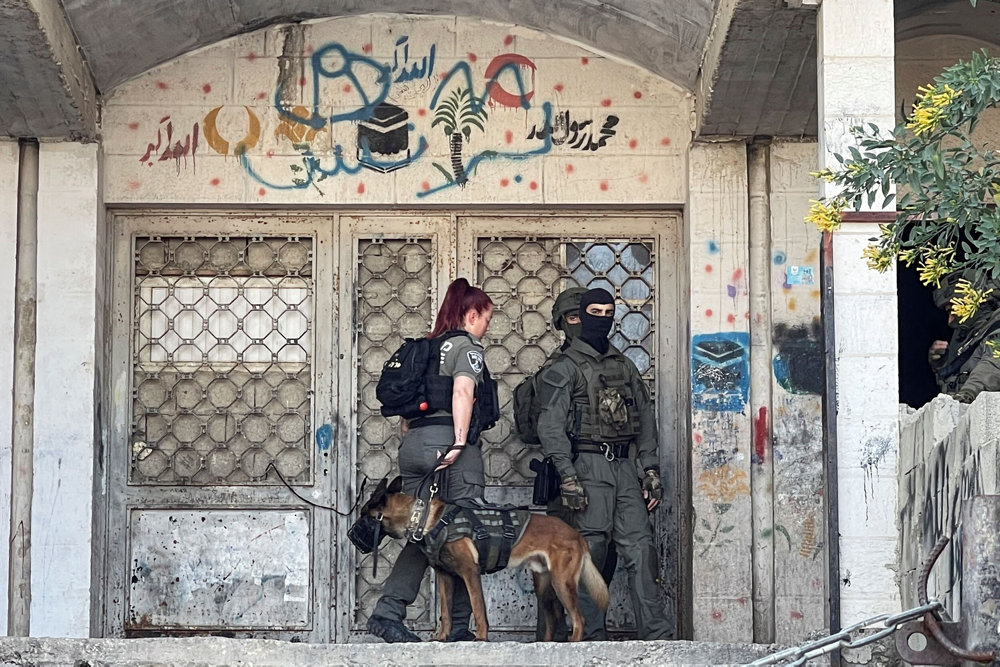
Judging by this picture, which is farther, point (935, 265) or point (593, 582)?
point (593, 582)

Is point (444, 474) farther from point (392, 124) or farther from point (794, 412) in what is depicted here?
point (392, 124)

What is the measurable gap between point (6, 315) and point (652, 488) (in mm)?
3883

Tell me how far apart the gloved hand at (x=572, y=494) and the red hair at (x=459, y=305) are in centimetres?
103

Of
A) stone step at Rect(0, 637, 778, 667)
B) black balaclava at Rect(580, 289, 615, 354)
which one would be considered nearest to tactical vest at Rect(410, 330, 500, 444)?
black balaclava at Rect(580, 289, 615, 354)

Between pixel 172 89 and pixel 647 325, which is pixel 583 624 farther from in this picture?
pixel 172 89

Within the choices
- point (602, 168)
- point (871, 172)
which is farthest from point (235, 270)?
point (871, 172)

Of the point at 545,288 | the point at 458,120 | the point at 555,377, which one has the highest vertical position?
the point at 458,120

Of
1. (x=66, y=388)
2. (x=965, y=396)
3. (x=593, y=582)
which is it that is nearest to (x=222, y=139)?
(x=66, y=388)

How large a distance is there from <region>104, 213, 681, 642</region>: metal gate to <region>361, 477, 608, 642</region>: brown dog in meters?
0.96

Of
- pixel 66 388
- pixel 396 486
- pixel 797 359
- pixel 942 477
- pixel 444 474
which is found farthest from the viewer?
pixel 797 359

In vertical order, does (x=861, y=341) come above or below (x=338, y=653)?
above

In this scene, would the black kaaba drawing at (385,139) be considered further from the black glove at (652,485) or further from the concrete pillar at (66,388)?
the black glove at (652,485)

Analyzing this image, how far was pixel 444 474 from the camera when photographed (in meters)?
8.70

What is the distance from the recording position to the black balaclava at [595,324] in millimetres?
9422
